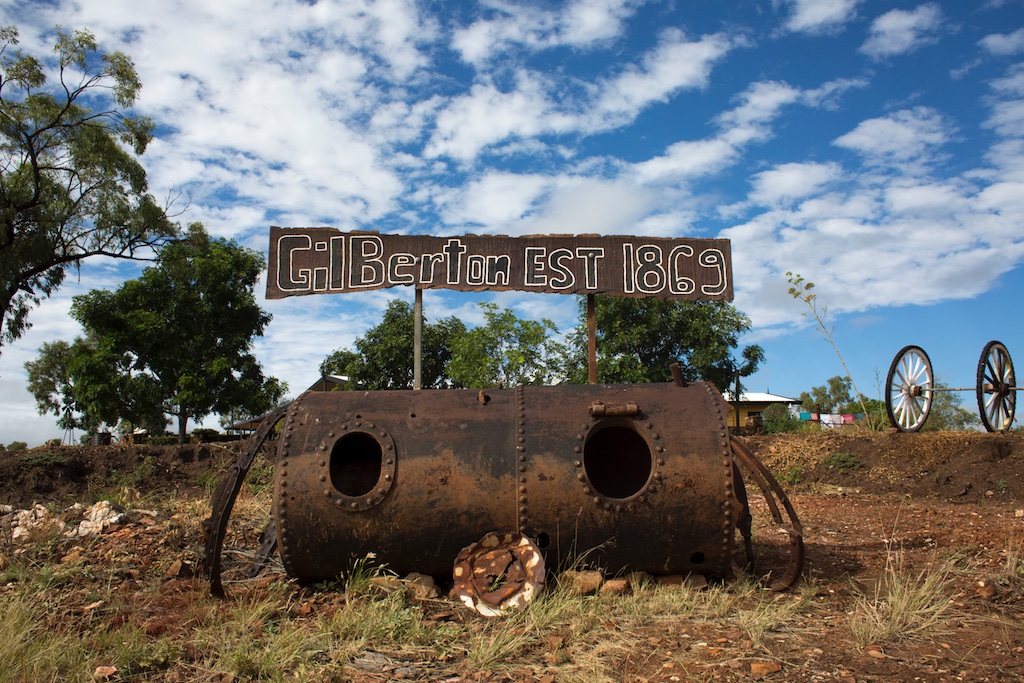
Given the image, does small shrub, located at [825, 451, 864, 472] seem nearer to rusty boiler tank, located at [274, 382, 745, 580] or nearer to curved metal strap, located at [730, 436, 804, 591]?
curved metal strap, located at [730, 436, 804, 591]

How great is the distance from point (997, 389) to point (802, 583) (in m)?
10.4

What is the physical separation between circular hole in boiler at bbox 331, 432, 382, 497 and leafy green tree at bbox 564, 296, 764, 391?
24.2 m

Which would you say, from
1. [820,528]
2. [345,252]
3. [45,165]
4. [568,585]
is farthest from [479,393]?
[45,165]

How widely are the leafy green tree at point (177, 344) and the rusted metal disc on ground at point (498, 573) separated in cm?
2275

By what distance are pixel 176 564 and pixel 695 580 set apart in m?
4.28

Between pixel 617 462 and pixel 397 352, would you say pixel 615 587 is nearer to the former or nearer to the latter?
pixel 617 462

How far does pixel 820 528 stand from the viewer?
8695mm

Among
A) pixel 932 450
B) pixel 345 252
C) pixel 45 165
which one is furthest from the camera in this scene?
pixel 45 165

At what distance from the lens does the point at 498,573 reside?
5.35m

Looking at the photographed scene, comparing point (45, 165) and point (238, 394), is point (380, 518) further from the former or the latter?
point (238, 394)

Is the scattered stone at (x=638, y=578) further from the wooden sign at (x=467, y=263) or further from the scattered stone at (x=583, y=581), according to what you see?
the wooden sign at (x=467, y=263)

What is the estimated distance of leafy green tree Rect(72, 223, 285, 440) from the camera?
2669 cm

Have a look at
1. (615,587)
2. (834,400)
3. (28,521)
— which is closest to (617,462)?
(615,587)

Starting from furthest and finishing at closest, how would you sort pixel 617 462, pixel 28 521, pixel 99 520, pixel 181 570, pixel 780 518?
pixel 28 521, pixel 99 520, pixel 617 462, pixel 181 570, pixel 780 518
